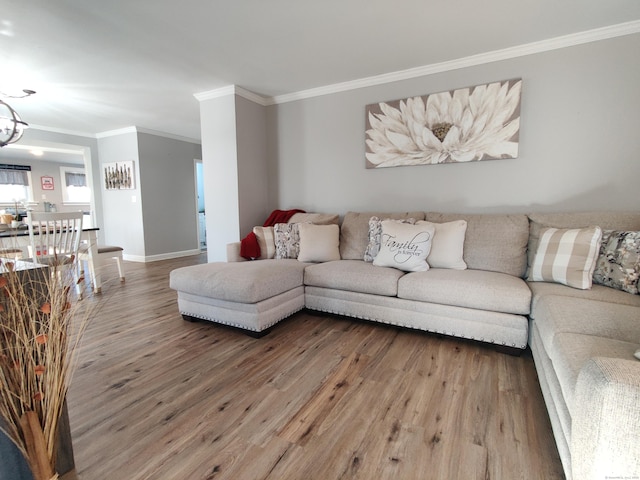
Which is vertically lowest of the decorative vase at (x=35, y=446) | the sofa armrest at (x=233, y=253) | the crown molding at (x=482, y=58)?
the decorative vase at (x=35, y=446)

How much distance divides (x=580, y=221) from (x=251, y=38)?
2.86m

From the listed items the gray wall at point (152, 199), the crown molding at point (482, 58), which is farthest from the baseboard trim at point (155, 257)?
the crown molding at point (482, 58)

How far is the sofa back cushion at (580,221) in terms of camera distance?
6.97 feet

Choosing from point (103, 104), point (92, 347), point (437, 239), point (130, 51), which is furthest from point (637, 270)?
point (103, 104)

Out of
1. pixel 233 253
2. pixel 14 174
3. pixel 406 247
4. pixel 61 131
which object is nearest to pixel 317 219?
pixel 233 253

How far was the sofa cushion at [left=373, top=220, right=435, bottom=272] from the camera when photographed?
2.46 m

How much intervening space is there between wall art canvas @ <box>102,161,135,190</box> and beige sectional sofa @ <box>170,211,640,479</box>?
137 inches

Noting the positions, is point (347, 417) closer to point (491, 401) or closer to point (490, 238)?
point (491, 401)

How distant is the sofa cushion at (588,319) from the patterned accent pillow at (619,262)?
1.20 ft

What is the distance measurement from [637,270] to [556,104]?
60.1 inches

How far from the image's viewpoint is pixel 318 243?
2922 millimetres

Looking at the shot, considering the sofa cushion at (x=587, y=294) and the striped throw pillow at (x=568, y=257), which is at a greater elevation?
the striped throw pillow at (x=568, y=257)

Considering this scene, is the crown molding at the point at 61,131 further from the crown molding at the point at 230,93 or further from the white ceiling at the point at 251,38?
the crown molding at the point at 230,93

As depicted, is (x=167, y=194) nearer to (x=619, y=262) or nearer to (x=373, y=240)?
(x=373, y=240)
